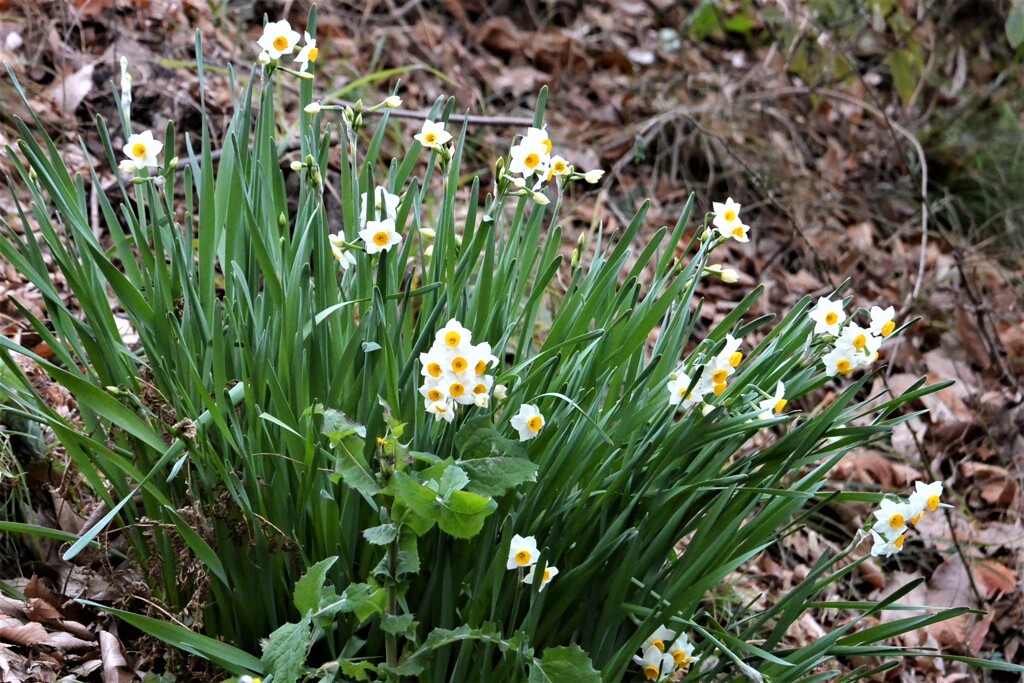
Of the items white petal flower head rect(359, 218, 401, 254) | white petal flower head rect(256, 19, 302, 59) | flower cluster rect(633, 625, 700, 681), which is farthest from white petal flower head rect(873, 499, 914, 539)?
white petal flower head rect(256, 19, 302, 59)

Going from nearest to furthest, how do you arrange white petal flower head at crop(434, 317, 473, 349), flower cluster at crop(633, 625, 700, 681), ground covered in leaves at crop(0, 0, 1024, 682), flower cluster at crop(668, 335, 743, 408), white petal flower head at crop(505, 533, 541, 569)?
white petal flower head at crop(434, 317, 473, 349)
white petal flower head at crop(505, 533, 541, 569)
flower cluster at crop(668, 335, 743, 408)
flower cluster at crop(633, 625, 700, 681)
ground covered in leaves at crop(0, 0, 1024, 682)

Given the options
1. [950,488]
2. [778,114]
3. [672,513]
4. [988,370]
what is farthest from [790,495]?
[778,114]

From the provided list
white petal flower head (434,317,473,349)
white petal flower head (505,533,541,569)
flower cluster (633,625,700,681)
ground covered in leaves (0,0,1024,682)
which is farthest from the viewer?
ground covered in leaves (0,0,1024,682)

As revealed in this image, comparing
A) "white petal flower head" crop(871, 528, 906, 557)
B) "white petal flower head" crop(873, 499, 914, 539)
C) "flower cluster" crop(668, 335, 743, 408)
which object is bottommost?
"white petal flower head" crop(871, 528, 906, 557)

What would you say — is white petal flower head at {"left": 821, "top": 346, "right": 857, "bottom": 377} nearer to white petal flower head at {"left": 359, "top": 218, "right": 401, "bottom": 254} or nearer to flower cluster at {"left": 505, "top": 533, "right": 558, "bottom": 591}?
flower cluster at {"left": 505, "top": 533, "right": 558, "bottom": 591}

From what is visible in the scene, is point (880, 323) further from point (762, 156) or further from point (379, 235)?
point (762, 156)

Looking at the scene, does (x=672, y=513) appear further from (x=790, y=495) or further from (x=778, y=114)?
(x=778, y=114)

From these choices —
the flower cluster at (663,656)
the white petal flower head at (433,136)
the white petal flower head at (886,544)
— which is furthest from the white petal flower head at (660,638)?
the white petal flower head at (433,136)
